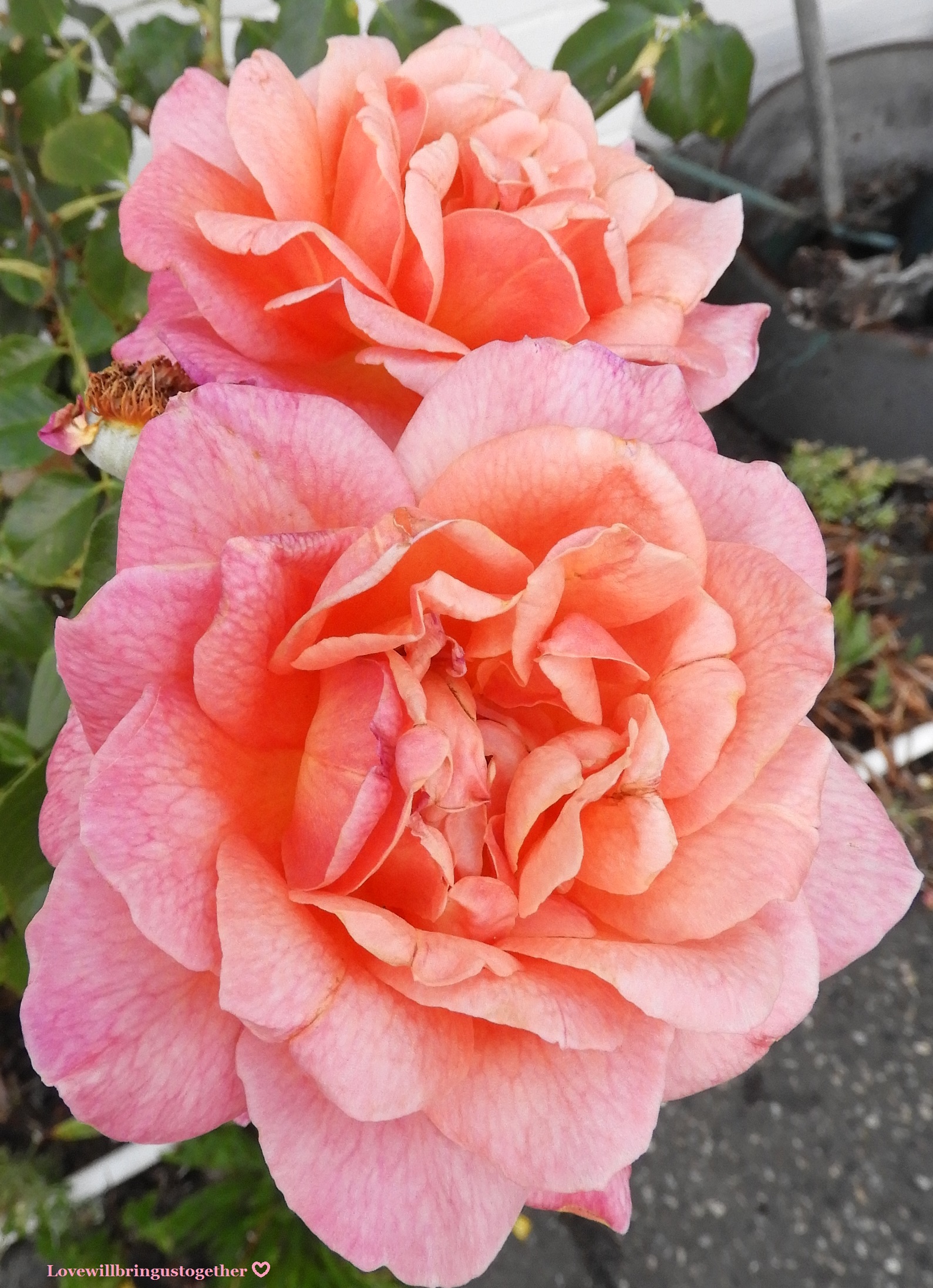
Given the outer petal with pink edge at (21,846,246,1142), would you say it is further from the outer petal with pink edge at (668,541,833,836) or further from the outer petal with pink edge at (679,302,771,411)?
the outer petal with pink edge at (679,302,771,411)

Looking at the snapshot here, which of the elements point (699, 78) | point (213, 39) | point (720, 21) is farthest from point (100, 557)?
point (720, 21)

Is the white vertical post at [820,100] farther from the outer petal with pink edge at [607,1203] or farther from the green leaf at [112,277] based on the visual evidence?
the outer petal with pink edge at [607,1203]

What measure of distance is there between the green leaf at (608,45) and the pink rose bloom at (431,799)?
0.42 m

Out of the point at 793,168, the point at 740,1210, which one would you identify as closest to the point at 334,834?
the point at 740,1210

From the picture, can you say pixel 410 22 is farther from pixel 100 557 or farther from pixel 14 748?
pixel 14 748

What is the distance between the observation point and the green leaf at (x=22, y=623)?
587 millimetres

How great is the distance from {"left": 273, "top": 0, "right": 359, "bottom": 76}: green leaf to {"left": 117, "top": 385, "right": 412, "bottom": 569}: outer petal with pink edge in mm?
372

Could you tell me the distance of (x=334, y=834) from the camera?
0.97 ft

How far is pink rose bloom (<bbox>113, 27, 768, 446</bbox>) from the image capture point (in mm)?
339

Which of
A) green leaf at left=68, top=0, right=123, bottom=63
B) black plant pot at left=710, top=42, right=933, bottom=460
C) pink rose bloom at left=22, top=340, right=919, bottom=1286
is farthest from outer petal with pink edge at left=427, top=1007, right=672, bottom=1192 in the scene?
black plant pot at left=710, top=42, right=933, bottom=460

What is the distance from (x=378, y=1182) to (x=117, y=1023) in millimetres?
100

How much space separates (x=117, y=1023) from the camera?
0.29 m

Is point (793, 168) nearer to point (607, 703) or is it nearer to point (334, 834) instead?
point (607, 703)

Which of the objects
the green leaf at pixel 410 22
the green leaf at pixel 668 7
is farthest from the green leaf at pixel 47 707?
the green leaf at pixel 668 7
